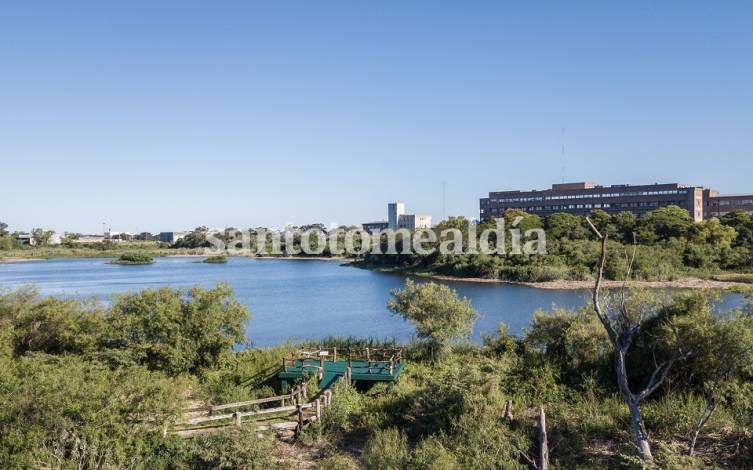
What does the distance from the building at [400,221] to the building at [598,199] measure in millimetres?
52414

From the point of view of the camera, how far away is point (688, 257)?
54.9 metres

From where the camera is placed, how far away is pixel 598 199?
89.4m

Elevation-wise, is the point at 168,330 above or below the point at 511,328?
above

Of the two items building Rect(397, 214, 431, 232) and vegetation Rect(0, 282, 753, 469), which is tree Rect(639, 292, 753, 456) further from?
building Rect(397, 214, 431, 232)

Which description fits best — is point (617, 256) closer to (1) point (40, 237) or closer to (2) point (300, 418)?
(2) point (300, 418)

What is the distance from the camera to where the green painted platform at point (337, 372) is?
15102 millimetres

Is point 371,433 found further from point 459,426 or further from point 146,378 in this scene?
point 146,378

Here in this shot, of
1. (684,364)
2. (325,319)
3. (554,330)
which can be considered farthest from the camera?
(325,319)

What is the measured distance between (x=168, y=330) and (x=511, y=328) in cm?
1622

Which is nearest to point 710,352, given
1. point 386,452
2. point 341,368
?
point 386,452

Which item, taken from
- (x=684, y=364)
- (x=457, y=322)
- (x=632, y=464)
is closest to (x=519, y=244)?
(x=457, y=322)

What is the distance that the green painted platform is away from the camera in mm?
15102

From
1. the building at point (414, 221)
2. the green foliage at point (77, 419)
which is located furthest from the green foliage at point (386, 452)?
the building at point (414, 221)

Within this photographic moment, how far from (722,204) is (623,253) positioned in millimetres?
43277
